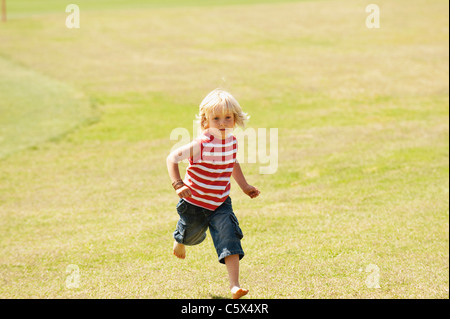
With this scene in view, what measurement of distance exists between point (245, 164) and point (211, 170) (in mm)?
6734

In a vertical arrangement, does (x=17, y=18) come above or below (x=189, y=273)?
above

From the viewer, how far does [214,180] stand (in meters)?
4.30

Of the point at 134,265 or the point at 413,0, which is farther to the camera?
the point at 413,0

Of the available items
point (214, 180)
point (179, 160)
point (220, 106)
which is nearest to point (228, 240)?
point (214, 180)

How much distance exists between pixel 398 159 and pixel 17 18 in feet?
82.4

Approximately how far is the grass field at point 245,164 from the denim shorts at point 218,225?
0.83 m

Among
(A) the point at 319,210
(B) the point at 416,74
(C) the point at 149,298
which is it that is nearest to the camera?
(C) the point at 149,298

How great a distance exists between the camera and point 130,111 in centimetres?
1545

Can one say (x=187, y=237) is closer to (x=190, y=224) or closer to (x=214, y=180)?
(x=190, y=224)

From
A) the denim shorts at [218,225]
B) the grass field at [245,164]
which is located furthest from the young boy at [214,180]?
the grass field at [245,164]

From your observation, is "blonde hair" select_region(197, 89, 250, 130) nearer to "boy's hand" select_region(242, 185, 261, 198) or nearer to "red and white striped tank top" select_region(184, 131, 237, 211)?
"red and white striped tank top" select_region(184, 131, 237, 211)
